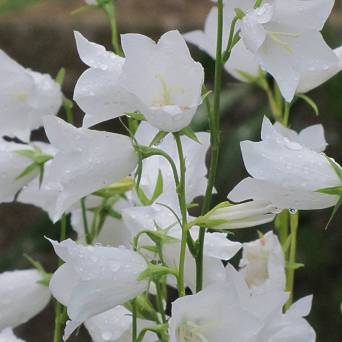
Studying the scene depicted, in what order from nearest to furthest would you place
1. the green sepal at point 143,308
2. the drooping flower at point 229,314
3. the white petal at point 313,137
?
the drooping flower at point 229,314, the green sepal at point 143,308, the white petal at point 313,137

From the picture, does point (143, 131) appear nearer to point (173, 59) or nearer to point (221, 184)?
point (173, 59)

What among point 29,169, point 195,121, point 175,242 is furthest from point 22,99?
point 195,121

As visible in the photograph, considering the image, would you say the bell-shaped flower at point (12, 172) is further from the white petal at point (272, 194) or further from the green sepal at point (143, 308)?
the white petal at point (272, 194)

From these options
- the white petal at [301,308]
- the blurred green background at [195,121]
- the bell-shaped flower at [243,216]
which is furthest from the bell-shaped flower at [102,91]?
the blurred green background at [195,121]

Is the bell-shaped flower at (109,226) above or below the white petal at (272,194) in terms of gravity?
below

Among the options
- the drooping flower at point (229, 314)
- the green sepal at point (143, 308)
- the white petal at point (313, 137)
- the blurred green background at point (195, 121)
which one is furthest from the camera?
the blurred green background at point (195, 121)

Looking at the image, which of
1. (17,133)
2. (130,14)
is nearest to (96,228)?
(17,133)
